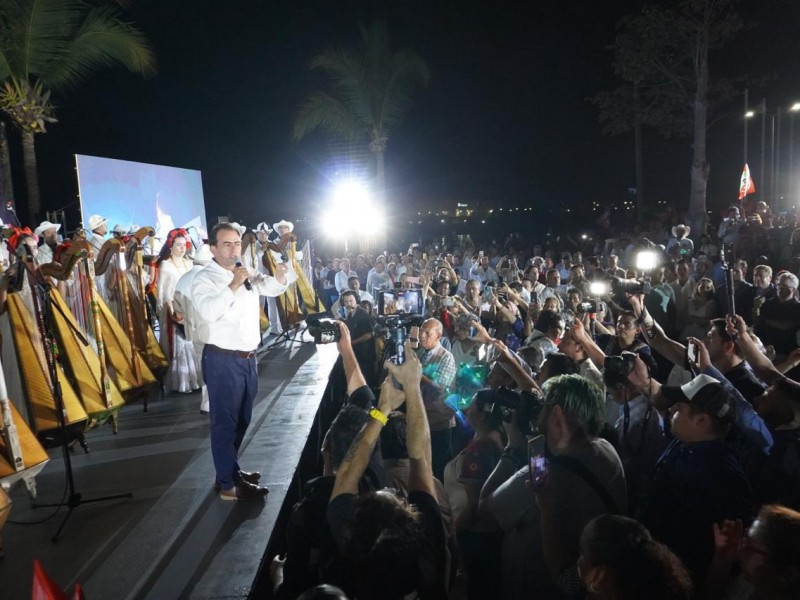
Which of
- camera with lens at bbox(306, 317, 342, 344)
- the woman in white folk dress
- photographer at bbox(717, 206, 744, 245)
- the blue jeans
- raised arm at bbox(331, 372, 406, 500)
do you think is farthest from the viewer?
photographer at bbox(717, 206, 744, 245)

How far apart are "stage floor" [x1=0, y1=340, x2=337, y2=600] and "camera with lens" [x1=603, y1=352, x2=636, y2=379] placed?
8.33 ft

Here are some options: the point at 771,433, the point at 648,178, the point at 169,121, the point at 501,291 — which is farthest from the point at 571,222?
the point at 771,433

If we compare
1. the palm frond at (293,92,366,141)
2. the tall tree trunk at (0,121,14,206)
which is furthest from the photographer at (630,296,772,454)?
the palm frond at (293,92,366,141)

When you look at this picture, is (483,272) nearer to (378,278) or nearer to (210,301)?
(378,278)

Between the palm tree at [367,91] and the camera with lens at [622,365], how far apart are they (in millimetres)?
17835

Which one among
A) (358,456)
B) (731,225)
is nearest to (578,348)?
(358,456)

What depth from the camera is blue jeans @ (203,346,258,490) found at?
4.26 metres

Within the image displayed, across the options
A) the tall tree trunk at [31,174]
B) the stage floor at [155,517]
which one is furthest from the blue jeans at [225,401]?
the tall tree trunk at [31,174]

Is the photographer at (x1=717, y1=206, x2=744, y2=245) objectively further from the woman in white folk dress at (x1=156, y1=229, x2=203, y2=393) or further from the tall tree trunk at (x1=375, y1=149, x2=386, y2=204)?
the woman in white folk dress at (x1=156, y1=229, x2=203, y2=393)

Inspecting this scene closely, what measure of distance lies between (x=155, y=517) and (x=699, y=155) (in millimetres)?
18743

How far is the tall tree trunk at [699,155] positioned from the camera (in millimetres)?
17531

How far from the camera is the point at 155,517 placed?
166 inches

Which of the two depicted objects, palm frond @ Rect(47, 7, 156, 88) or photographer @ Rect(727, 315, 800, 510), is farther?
palm frond @ Rect(47, 7, 156, 88)

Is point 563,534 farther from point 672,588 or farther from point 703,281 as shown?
point 703,281
